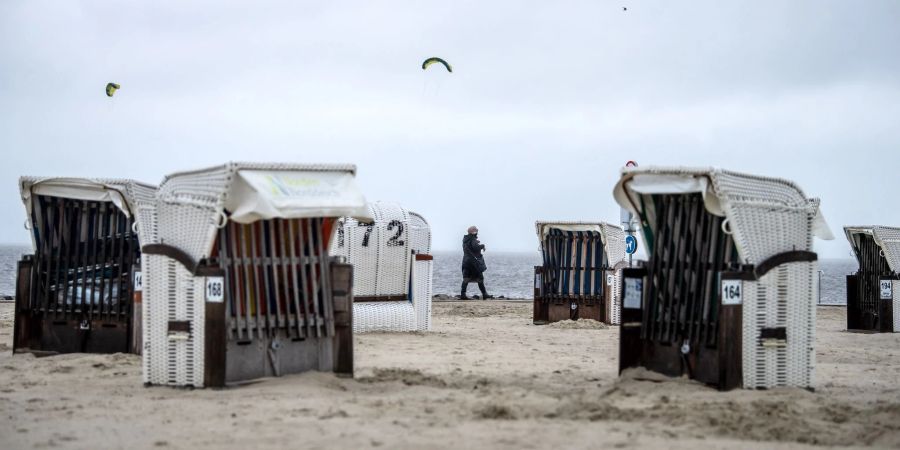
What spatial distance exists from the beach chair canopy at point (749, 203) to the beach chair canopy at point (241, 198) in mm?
2718

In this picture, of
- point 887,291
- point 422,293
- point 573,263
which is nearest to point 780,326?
point 422,293

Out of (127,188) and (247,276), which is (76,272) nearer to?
(127,188)

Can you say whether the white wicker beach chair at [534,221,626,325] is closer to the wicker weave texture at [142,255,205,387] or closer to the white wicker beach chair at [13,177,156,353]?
the white wicker beach chair at [13,177,156,353]

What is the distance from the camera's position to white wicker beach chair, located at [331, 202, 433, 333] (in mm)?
17906

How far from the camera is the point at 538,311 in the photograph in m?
22.6

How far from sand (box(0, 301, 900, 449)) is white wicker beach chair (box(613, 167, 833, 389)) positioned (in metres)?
0.30

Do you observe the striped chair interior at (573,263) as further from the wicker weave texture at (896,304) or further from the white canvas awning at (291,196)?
the white canvas awning at (291,196)

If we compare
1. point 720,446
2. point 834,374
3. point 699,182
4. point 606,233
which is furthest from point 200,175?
point 606,233

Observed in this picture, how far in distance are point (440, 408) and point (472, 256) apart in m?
19.8

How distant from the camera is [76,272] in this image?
13.9 meters

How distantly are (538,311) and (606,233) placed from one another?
1964 millimetres

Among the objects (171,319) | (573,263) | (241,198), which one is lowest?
(171,319)

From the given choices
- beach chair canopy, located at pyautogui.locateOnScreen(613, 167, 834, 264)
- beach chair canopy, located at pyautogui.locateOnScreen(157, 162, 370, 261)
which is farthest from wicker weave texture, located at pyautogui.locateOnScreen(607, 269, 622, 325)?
beach chair canopy, located at pyautogui.locateOnScreen(157, 162, 370, 261)

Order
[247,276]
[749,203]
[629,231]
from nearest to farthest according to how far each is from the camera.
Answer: [749,203] < [247,276] < [629,231]
